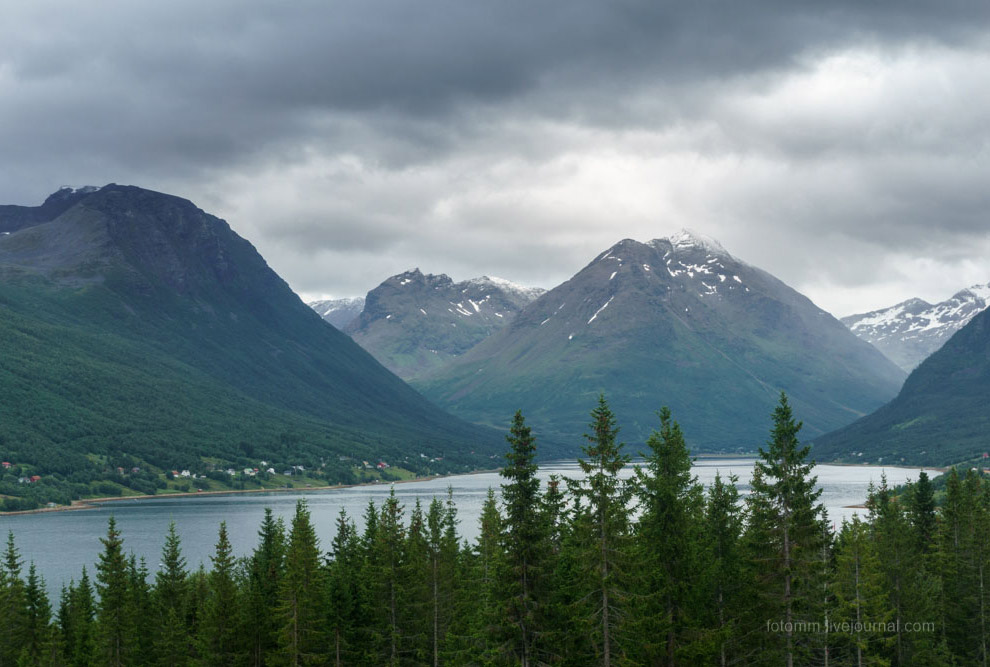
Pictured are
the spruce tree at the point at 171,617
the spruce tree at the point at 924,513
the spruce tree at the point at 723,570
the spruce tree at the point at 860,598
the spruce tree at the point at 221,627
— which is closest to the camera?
the spruce tree at the point at 723,570

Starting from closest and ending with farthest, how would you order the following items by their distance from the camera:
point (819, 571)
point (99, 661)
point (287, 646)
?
point (819, 571) < point (287, 646) < point (99, 661)

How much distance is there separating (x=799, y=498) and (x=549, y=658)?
15.5 meters

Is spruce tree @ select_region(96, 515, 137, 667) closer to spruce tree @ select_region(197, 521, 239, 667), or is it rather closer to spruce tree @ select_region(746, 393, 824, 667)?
spruce tree @ select_region(197, 521, 239, 667)

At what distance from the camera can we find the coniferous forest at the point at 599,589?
49094mm

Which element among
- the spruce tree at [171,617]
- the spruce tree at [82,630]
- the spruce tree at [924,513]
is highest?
the spruce tree at [924,513]

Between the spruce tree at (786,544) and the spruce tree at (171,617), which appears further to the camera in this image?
the spruce tree at (171,617)

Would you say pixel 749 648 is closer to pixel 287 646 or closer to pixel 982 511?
pixel 287 646

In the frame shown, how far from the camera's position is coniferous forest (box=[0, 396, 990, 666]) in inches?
1933

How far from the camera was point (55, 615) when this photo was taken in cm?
11875

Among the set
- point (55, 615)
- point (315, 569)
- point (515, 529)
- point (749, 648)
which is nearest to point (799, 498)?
point (749, 648)

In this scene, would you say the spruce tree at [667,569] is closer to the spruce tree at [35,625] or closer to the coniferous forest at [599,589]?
the coniferous forest at [599,589]

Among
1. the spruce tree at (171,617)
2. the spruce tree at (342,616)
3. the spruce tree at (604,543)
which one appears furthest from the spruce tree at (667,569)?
the spruce tree at (171,617)

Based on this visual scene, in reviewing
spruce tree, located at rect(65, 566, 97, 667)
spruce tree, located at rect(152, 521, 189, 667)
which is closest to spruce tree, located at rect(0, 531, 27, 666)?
spruce tree, located at rect(65, 566, 97, 667)

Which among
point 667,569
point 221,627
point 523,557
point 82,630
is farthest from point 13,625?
point 667,569
